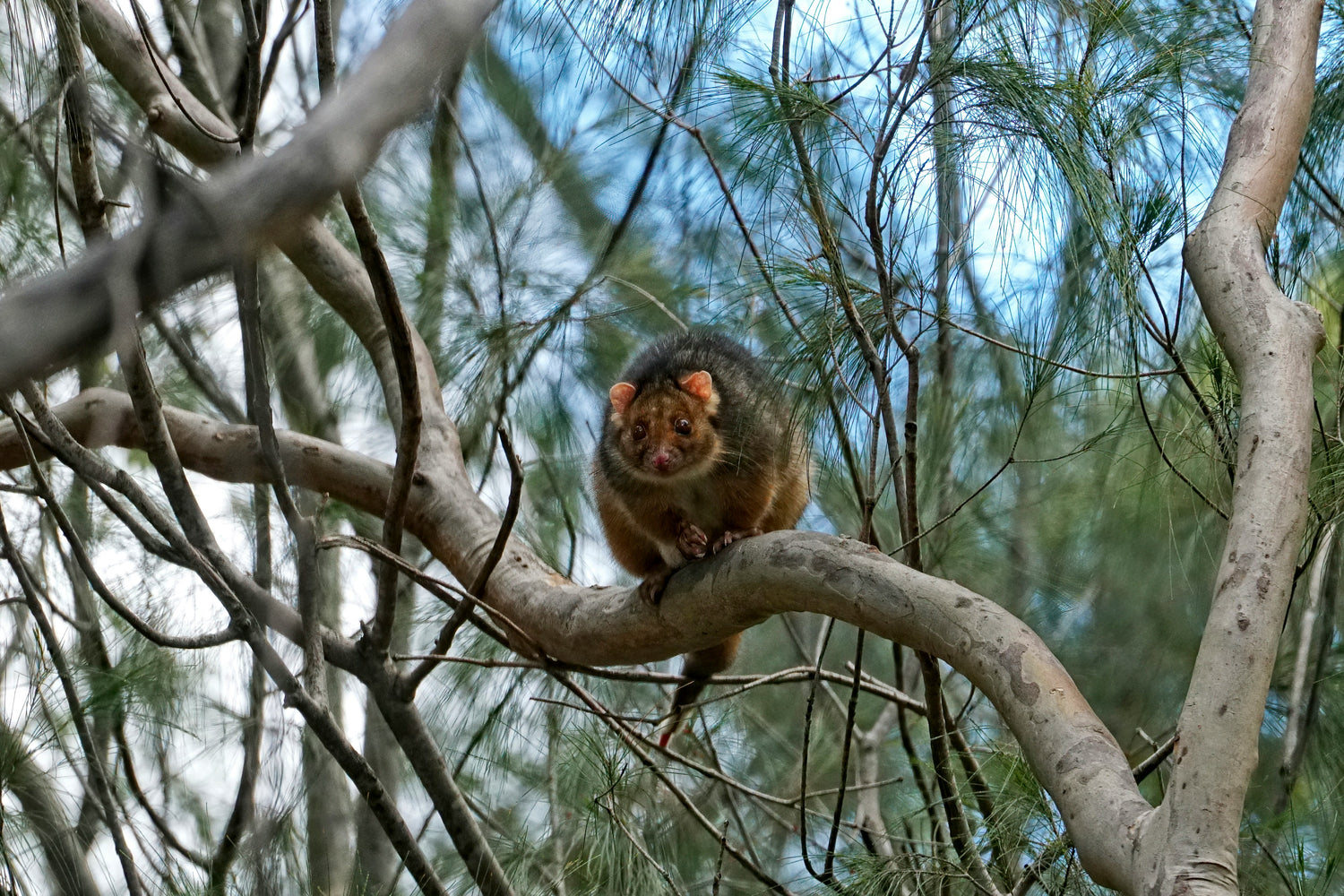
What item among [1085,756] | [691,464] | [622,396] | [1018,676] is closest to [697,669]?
[691,464]

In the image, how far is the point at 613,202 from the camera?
471 cm

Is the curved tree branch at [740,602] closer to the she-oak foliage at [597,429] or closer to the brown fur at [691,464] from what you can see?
the she-oak foliage at [597,429]

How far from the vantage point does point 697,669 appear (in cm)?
338

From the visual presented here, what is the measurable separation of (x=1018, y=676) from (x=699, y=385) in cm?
172

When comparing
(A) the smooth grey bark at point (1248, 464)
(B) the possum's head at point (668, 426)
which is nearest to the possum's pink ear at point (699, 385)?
(B) the possum's head at point (668, 426)

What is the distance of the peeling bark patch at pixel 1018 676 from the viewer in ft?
5.51

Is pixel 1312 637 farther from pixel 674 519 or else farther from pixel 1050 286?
pixel 674 519

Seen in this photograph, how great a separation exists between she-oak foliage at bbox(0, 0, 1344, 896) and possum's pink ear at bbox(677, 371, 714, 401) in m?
0.24

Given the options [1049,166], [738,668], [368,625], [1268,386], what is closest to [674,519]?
[368,625]

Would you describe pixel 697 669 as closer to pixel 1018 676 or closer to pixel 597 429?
pixel 597 429

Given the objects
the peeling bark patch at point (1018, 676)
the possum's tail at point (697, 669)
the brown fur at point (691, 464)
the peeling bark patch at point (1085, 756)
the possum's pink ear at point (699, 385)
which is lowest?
the peeling bark patch at point (1085, 756)

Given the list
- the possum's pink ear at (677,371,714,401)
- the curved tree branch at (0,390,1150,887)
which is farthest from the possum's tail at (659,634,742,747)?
the possum's pink ear at (677,371,714,401)

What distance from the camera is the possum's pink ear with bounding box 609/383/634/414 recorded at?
3.37m

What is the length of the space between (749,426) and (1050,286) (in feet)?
2.56
